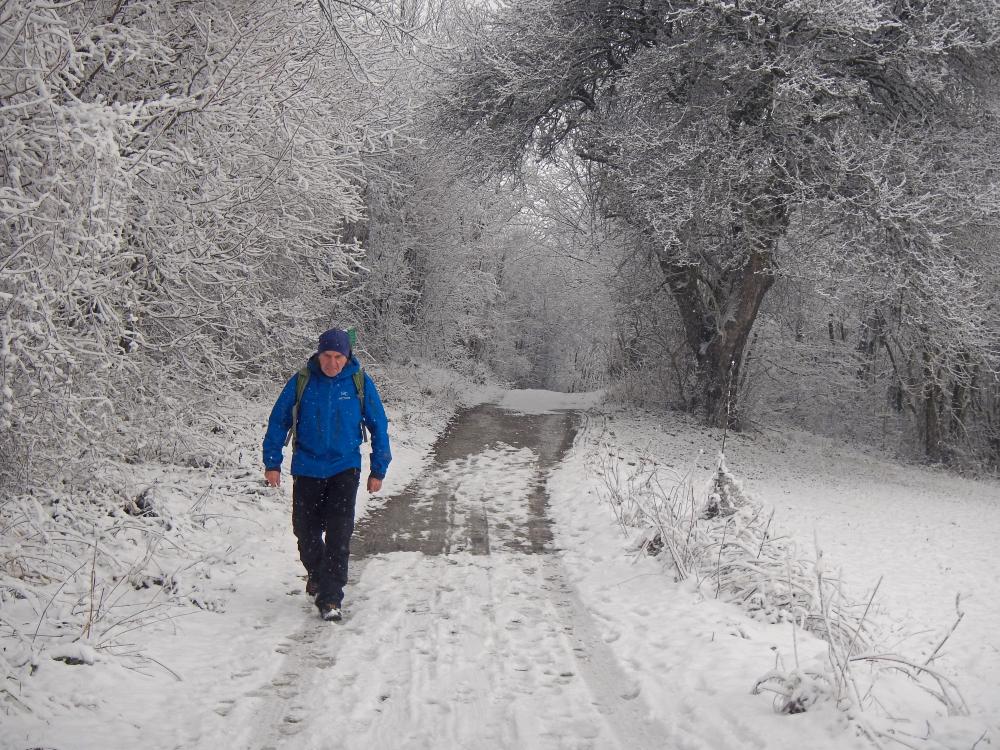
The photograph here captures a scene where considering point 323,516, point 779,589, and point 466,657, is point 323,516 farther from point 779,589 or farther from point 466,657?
point 779,589

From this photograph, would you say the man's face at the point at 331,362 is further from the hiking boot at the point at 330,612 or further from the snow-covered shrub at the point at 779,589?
the snow-covered shrub at the point at 779,589

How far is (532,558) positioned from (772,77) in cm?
940

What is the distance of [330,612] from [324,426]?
1.28 m

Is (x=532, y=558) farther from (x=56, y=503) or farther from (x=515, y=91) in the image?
(x=515, y=91)

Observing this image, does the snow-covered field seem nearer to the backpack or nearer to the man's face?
the backpack

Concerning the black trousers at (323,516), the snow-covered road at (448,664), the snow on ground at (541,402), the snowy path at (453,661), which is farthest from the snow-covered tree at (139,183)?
the snow on ground at (541,402)

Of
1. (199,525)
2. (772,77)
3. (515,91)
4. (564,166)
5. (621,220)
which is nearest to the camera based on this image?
(199,525)

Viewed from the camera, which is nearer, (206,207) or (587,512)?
(206,207)

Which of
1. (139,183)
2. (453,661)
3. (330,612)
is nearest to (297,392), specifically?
(330,612)

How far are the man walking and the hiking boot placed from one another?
168 millimetres

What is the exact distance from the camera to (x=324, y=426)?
4934 mm

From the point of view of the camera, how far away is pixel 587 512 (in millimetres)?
7906

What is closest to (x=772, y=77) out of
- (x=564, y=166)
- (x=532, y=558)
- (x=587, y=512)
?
(x=564, y=166)

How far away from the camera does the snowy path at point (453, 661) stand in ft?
10.9
